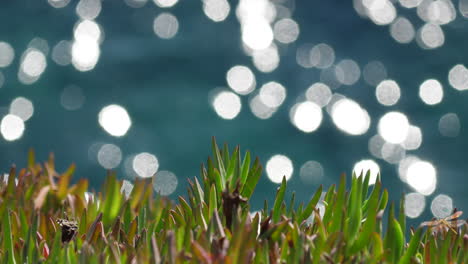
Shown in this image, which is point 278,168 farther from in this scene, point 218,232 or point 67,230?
point 218,232

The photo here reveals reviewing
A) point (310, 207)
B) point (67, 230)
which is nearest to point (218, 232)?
point (310, 207)

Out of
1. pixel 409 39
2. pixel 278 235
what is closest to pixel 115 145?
pixel 409 39

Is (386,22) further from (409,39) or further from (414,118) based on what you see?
(414,118)

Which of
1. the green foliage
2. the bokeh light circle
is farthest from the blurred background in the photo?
the green foliage

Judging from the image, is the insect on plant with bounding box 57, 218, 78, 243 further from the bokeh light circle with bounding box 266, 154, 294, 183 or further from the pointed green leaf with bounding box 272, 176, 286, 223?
the bokeh light circle with bounding box 266, 154, 294, 183

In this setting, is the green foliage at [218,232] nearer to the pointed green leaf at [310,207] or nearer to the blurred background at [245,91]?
the pointed green leaf at [310,207]
